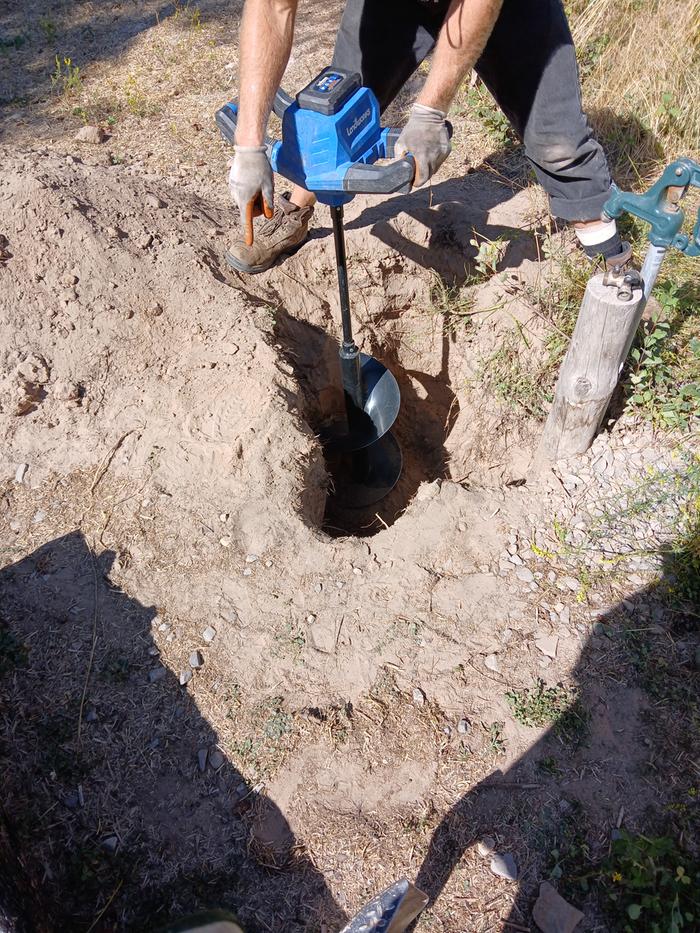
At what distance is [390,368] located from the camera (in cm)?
359

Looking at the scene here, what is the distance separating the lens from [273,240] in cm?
312

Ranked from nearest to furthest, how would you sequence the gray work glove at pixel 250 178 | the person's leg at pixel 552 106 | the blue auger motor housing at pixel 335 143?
the blue auger motor housing at pixel 335 143 → the gray work glove at pixel 250 178 → the person's leg at pixel 552 106

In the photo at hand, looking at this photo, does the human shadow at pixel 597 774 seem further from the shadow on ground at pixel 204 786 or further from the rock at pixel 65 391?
the rock at pixel 65 391

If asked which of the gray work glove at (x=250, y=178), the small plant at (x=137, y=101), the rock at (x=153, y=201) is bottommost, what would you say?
the rock at (x=153, y=201)

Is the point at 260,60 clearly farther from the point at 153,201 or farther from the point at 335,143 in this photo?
the point at 153,201

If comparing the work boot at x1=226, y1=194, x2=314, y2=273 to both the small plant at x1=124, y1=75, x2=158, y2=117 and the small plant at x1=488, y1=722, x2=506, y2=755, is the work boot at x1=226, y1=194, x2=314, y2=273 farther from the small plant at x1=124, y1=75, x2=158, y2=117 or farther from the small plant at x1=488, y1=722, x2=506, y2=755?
the small plant at x1=488, y1=722, x2=506, y2=755

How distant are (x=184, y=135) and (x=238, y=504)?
3000mm

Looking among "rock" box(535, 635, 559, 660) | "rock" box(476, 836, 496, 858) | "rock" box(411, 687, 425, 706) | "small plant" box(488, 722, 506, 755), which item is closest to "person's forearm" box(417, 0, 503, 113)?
"rock" box(535, 635, 559, 660)

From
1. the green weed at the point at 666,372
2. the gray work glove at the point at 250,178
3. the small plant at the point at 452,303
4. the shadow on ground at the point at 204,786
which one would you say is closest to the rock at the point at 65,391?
the shadow on ground at the point at 204,786

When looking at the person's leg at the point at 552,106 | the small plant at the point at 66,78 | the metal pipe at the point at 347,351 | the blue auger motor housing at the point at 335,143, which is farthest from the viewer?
the small plant at the point at 66,78

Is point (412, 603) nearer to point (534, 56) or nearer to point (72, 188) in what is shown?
point (534, 56)

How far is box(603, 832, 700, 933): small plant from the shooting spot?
172 centimetres

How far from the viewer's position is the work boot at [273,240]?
3.11 metres

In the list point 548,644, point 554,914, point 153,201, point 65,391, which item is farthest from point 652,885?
point 153,201
